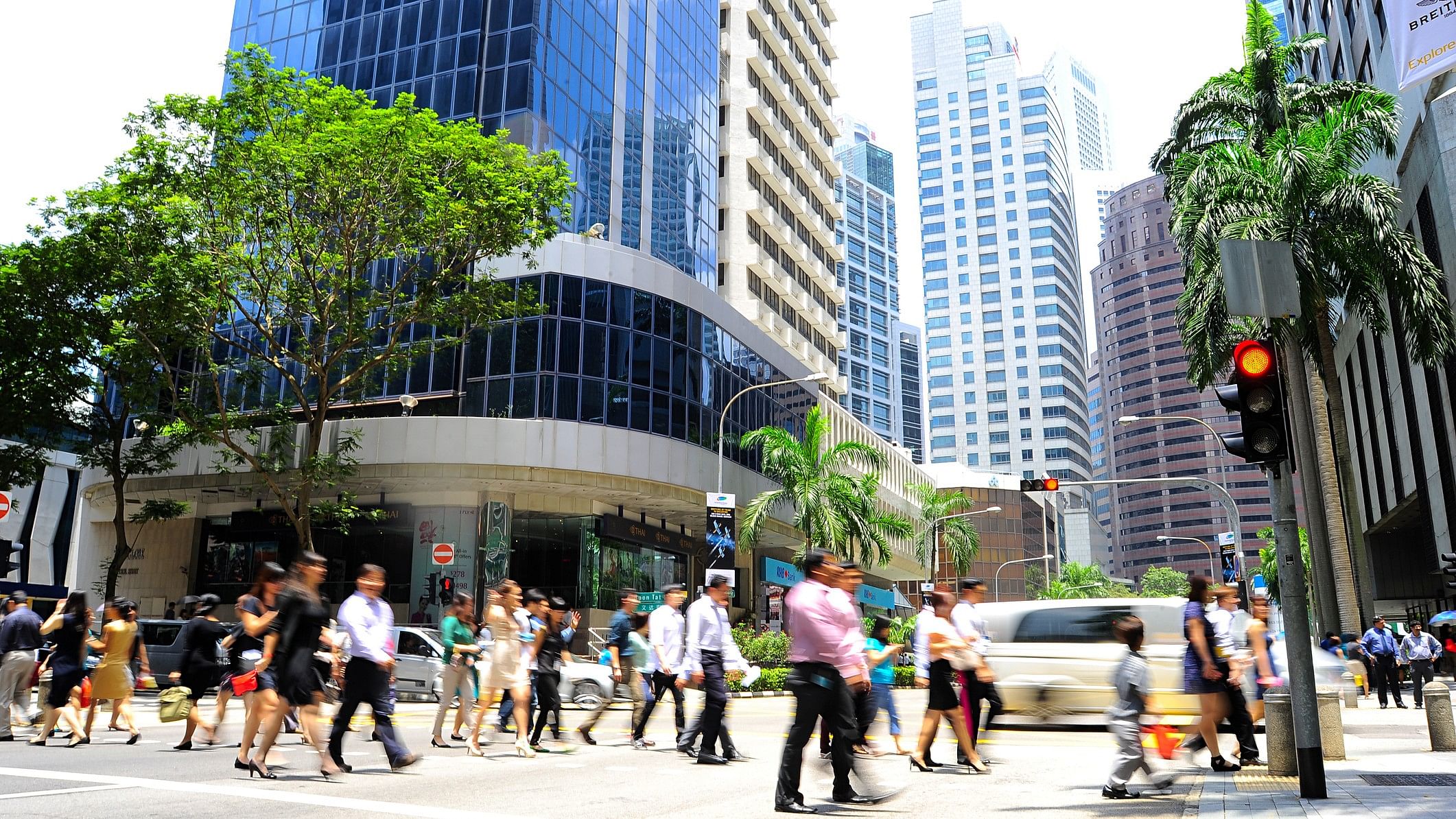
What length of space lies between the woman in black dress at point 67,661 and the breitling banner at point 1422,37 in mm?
20255

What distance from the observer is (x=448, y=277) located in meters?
26.8

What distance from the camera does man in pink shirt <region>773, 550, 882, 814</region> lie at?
7141mm

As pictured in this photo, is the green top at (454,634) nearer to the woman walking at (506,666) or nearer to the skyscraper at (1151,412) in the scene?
the woman walking at (506,666)

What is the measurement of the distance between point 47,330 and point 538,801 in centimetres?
2423

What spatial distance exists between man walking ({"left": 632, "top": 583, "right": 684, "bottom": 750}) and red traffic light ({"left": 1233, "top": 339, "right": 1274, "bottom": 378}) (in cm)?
612

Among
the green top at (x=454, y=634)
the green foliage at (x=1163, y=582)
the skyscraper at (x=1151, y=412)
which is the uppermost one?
the skyscraper at (x=1151, y=412)

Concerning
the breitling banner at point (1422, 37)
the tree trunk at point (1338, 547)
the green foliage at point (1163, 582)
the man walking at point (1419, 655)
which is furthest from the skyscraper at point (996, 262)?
the breitling banner at point (1422, 37)

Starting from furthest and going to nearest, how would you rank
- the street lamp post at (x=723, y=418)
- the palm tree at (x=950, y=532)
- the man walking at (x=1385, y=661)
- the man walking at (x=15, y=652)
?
the palm tree at (x=950, y=532) < the street lamp post at (x=723, y=418) < the man walking at (x=1385, y=661) < the man walking at (x=15, y=652)

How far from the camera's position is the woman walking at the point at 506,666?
11.0 meters

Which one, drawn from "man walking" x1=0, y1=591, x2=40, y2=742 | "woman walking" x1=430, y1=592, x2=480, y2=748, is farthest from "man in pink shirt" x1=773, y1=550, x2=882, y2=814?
"man walking" x1=0, y1=591, x2=40, y2=742

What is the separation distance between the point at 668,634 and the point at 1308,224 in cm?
2003

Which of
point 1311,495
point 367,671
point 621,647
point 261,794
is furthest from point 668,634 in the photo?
point 1311,495

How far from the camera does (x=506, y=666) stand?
11.1 metres

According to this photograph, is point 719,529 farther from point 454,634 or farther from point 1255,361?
point 1255,361
